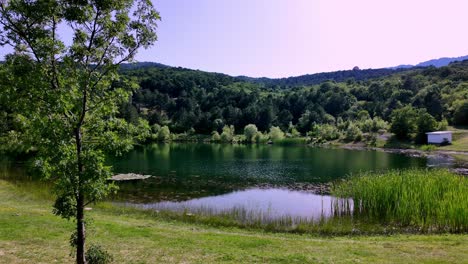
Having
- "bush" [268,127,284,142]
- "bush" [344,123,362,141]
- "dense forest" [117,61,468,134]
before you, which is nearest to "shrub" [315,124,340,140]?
"bush" [344,123,362,141]

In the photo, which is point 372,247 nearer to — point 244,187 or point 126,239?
point 126,239

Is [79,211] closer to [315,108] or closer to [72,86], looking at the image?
[72,86]

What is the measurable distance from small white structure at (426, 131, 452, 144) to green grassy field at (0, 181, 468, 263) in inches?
3255

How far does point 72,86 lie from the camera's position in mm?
8500

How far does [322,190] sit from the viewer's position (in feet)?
128

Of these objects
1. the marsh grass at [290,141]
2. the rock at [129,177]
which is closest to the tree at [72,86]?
the rock at [129,177]

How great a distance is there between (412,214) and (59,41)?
2190 cm

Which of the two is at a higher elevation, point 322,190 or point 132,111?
point 132,111

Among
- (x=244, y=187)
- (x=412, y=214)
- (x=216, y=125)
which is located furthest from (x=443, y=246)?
(x=216, y=125)

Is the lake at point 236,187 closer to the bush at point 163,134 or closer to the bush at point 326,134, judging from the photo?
the bush at point 326,134

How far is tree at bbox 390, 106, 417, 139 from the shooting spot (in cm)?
10018

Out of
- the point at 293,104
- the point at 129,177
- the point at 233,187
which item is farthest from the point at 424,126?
the point at 293,104

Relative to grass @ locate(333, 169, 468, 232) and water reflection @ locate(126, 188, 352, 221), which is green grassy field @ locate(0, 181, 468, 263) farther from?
water reflection @ locate(126, 188, 352, 221)

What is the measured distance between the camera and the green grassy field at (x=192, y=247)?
44.1ft
